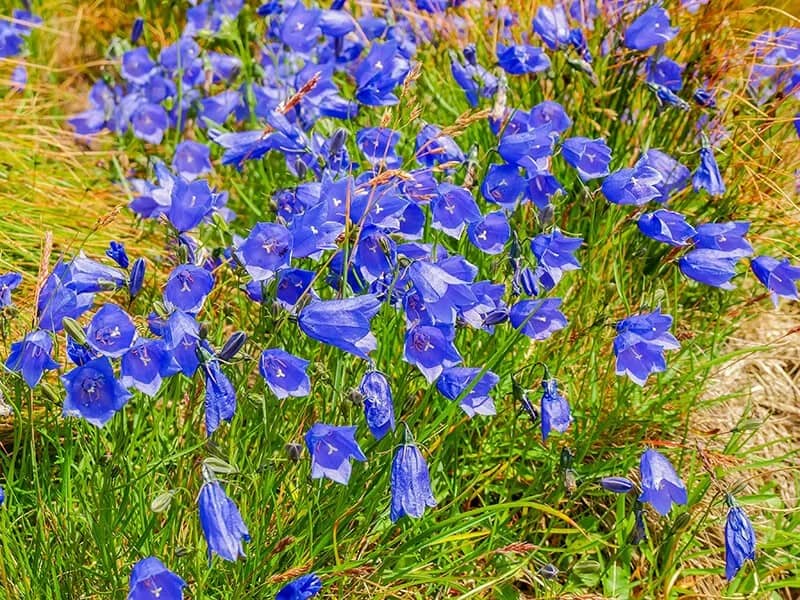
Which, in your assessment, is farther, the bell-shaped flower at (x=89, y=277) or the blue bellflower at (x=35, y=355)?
the bell-shaped flower at (x=89, y=277)

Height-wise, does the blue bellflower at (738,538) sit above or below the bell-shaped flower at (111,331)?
below

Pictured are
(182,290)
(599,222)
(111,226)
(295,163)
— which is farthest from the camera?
(111,226)

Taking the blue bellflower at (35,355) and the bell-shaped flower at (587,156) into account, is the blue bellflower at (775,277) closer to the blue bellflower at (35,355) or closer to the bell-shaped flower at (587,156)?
the bell-shaped flower at (587,156)

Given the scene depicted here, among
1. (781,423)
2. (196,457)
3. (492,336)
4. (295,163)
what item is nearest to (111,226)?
(295,163)

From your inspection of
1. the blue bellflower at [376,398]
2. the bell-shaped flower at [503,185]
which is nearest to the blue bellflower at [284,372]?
the blue bellflower at [376,398]

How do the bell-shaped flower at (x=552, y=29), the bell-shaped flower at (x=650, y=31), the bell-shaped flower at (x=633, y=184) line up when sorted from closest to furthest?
the bell-shaped flower at (x=633, y=184)
the bell-shaped flower at (x=650, y=31)
the bell-shaped flower at (x=552, y=29)

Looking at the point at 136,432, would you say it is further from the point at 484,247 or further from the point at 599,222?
the point at 599,222

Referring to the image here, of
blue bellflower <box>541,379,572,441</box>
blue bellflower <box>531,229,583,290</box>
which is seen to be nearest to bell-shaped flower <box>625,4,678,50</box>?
blue bellflower <box>531,229,583,290</box>
